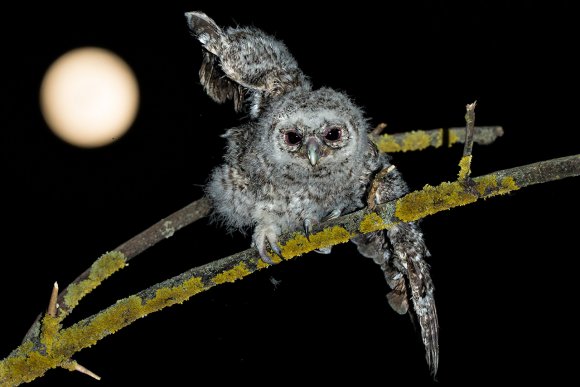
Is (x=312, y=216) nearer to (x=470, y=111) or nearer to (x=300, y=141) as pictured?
(x=300, y=141)

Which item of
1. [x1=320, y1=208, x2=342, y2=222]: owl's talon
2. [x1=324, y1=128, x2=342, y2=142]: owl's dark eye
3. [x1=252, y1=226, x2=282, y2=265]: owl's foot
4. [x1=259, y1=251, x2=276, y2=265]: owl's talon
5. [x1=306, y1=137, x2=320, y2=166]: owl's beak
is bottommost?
[x1=259, y1=251, x2=276, y2=265]: owl's talon

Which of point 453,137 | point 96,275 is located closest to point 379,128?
point 453,137

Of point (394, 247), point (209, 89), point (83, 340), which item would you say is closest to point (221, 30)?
point (209, 89)

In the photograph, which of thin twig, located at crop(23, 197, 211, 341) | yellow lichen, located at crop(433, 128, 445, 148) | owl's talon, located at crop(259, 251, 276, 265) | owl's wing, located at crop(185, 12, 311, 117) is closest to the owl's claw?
owl's talon, located at crop(259, 251, 276, 265)

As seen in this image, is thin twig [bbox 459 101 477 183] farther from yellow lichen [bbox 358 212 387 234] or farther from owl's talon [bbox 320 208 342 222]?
owl's talon [bbox 320 208 342 222]

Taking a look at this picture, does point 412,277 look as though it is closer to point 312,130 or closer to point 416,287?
point 416,287

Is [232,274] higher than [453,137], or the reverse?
[453,137]
